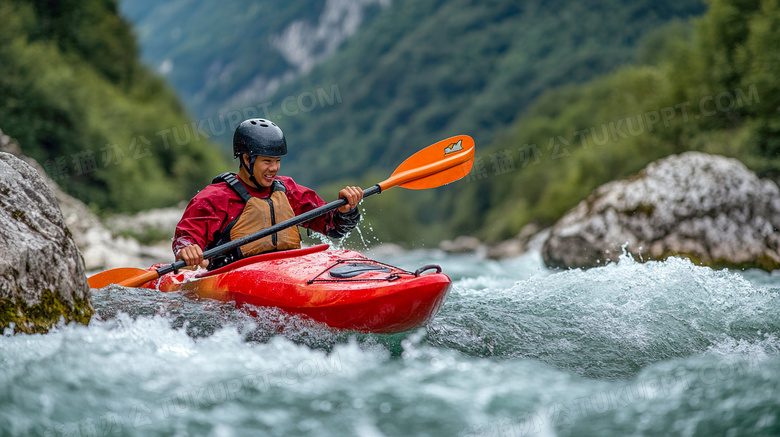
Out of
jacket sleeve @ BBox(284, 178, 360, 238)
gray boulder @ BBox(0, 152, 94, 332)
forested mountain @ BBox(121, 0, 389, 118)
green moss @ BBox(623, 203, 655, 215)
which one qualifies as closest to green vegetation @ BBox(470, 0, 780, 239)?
green moss @ BBox(623, 203, 655, 215)

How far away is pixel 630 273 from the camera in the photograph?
16.7ft

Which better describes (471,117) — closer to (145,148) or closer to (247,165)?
(145,148)

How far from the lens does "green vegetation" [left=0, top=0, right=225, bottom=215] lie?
16.2 meters

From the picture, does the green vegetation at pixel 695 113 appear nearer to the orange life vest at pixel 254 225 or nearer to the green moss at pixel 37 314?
the orange life vest at pixel 254 225

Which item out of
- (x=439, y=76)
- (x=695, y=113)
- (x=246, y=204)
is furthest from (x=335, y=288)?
(x=439, y=76)

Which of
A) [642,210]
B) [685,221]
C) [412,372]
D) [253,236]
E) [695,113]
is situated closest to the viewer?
[412,372]

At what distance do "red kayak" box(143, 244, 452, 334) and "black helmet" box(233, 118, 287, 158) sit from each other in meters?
0.71

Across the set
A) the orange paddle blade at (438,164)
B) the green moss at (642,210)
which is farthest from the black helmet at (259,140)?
the green moss at (642,210)

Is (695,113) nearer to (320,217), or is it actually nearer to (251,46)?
(320,217)

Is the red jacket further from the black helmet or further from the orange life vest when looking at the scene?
the black helmet

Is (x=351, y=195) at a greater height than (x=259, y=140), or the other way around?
(x=259, y=140)

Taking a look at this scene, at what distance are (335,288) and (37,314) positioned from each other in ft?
5.07

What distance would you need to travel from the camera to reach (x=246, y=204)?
174 inches

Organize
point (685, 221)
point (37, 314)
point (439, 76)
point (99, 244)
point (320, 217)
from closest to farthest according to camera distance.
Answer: point (37, 314) → point (320, 217) → point (685, 221) → point (99, 244) → point (439, 76)
